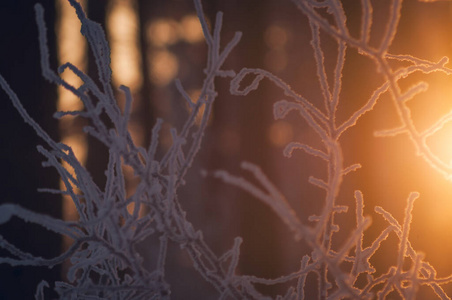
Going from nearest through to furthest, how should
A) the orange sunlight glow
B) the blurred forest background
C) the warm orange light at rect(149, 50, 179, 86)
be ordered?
the blurred forest background, the orange sunlight glow, the warm orange light at rect(149, 50, 179, 86)

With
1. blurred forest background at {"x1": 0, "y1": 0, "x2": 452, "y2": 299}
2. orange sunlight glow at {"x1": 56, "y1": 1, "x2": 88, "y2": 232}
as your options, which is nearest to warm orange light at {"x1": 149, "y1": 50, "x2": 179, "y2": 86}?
blurred forest background at {"x1": 0, "y1": 0, "x2": 452, "y2": 299}

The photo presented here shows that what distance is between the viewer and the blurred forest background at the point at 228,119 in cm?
150

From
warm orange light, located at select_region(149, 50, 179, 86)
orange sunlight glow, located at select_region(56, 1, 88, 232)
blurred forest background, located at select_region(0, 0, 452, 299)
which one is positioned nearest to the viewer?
blurred forest background, located at select_region(0, 0, 452, 299)

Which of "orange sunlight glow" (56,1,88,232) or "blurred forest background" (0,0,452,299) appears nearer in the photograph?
"blurred forest background" (0,0,452,299)

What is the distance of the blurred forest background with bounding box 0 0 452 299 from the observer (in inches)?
59.1

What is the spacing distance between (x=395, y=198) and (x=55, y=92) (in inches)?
53.0

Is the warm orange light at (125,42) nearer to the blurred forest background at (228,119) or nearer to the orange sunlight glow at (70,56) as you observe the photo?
the blurred forest background at (228,119)

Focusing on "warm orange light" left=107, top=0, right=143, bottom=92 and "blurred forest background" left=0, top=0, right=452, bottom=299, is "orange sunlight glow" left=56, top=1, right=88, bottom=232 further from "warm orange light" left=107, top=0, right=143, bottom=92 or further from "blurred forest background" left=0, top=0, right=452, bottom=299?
"warm orange light" left=107, top=0, right=143, bottom=92

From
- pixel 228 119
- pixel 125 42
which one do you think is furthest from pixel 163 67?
pixel 228 119

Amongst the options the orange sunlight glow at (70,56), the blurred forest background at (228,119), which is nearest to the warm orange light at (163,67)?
the blurred forest background at (228,119)

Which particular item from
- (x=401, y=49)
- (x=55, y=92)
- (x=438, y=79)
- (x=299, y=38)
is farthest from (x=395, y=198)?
(x=55, y=92)

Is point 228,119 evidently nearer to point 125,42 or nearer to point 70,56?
point 125,42

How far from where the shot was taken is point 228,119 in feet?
6.41

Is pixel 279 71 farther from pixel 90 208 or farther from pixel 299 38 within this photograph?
pixel 90 208
